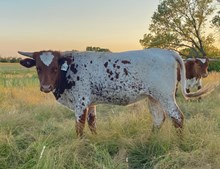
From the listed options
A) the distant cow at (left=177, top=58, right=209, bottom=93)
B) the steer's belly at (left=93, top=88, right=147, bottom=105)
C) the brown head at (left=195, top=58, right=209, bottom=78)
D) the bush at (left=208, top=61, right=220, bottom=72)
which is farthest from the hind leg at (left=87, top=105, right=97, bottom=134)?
the bush at (left=208, top=61, right=220, bottom=72)

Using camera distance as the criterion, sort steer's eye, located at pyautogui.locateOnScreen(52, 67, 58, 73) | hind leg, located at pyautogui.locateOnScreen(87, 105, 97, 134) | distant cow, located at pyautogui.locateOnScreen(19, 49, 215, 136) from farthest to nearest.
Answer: hind leg, located at pyautogui.locateOnScreen(87, 105, 97, 134) < steer's eye, located at pyautogui.locateOnScreen(52, 67, 58, 73) < distant cow, located at pyautogui.locateOnScreen(19, 49, 215, 136)

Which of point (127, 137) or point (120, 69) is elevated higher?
point (120, 69)

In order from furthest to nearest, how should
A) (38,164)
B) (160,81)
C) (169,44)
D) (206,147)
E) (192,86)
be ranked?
(169,44) < (192,86) < (160,81) < (206,147) < (38,164)

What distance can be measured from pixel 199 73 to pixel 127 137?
8.79 metres

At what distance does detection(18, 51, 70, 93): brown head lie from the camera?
235 inches

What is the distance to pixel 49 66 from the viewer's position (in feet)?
20.0

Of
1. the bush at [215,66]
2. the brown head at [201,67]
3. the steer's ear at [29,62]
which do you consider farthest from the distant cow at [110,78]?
the bush at [215,66]

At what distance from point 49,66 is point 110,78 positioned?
1.02 meters

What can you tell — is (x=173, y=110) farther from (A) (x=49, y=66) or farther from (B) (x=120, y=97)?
(A) (x=49, y=66)

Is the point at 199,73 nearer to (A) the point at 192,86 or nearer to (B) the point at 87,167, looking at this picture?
(A) the point at 192,86

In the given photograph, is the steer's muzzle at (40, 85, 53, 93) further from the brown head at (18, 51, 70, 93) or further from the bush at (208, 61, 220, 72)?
the bush at (208, 61, 220, 72)

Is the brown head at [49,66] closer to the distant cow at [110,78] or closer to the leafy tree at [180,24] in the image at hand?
the distant cow at [110,78]

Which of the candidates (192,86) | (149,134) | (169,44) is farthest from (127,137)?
(169,44)

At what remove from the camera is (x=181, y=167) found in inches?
190
